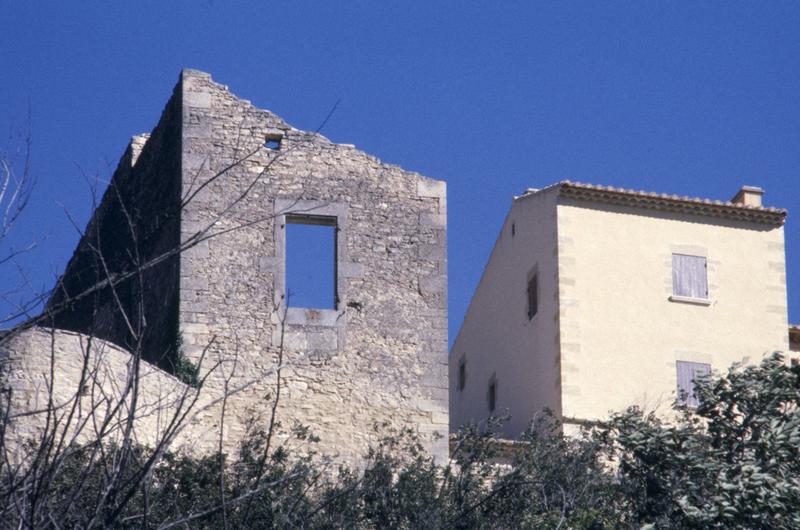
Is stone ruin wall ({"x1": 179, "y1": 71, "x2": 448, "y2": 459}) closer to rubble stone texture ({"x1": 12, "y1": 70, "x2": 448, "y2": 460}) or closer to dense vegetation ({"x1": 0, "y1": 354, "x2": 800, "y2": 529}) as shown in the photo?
rubble stone texture ({"x1": 12, "y1": 70, "x2": 448, "y2": 460})

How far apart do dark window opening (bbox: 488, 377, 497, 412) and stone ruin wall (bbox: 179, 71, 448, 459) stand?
17.5 ft

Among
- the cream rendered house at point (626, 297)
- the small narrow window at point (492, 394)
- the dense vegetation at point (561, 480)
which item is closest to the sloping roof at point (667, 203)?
the cream rendered house at point (626, 297)

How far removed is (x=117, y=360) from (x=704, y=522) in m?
6.38

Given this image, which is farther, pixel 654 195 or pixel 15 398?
pixel 654 195

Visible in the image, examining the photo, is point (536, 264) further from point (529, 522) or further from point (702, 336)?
point (529, 522)

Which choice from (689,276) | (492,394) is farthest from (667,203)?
(492,394)

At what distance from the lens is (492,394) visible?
25.1 meters

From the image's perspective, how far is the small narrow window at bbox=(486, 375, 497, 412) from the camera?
24875 millimetres

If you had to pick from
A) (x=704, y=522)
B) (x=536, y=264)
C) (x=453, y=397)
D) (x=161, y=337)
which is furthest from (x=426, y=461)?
(x=453, y=397)

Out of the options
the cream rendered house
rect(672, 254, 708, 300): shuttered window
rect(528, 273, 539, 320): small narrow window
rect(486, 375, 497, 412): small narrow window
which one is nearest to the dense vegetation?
the cream rendered house

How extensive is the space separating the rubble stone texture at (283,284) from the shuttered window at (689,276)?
4.96 metres

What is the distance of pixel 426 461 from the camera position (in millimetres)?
18047

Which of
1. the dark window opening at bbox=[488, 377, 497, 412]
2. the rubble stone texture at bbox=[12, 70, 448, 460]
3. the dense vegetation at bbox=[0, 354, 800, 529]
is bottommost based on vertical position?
the dense vegetation at bbox=[0, 354, 800, 529]

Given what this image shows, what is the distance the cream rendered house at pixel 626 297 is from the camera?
22.7m
